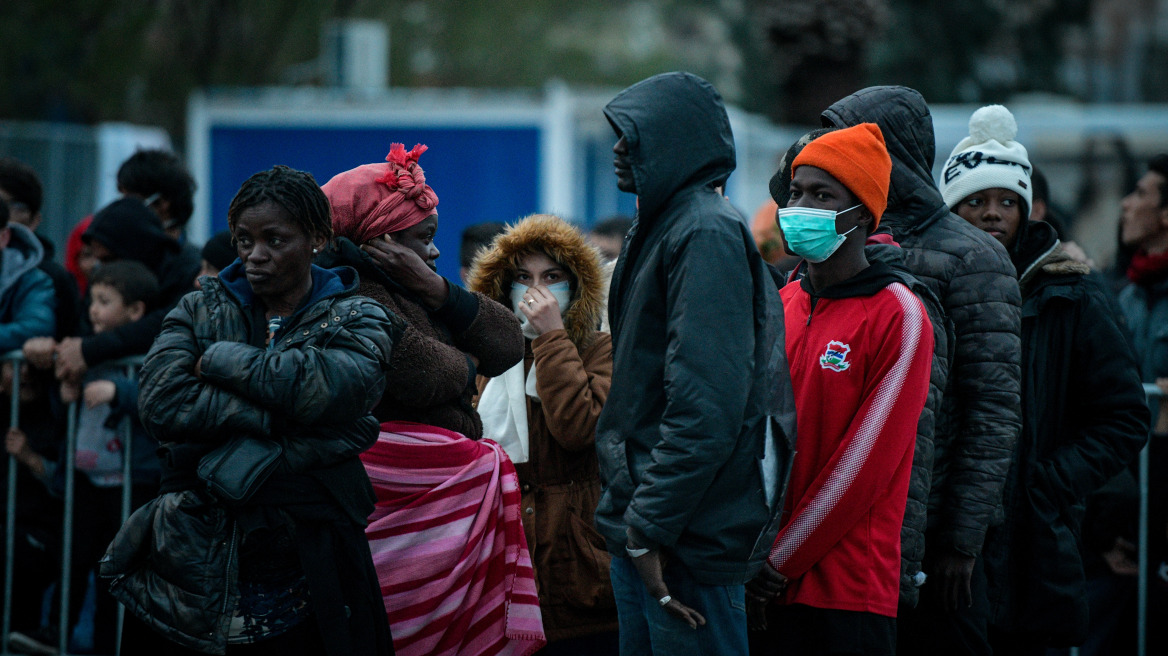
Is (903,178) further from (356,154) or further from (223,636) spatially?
(356,154)

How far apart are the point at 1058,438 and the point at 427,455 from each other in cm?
207

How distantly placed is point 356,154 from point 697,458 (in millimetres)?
9194

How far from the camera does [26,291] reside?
5445 millimetres

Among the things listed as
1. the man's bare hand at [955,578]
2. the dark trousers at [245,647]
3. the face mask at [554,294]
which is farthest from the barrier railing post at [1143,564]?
the dark trousers at [245,647]

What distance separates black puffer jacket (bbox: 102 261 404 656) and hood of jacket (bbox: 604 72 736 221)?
0.84 meters

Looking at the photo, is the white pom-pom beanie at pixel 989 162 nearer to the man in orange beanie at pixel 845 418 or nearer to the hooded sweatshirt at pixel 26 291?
the man in orange beanie at pixel 845 418

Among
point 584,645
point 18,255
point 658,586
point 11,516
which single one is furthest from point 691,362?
point 18,255

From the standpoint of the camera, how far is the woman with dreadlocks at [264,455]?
312 centimetres

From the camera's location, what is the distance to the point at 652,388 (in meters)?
2.99

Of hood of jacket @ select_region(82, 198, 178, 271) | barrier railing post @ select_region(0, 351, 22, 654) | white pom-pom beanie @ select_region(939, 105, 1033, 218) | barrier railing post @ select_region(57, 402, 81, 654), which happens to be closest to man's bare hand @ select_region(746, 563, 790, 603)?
white pom-pom beanie @ select_region(939, 105, 1033, 218)

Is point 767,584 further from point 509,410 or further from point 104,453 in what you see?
point 104,453

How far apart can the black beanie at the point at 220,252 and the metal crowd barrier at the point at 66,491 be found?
52 cm

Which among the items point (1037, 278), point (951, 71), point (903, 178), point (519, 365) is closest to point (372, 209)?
point (519, 365)

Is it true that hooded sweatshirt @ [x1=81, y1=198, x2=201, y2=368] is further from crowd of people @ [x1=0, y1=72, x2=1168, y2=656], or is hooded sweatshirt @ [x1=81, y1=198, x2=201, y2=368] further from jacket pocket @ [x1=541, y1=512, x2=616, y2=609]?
jacket pocket @ [x1=541, y1=512, x2=616, y2=609]
